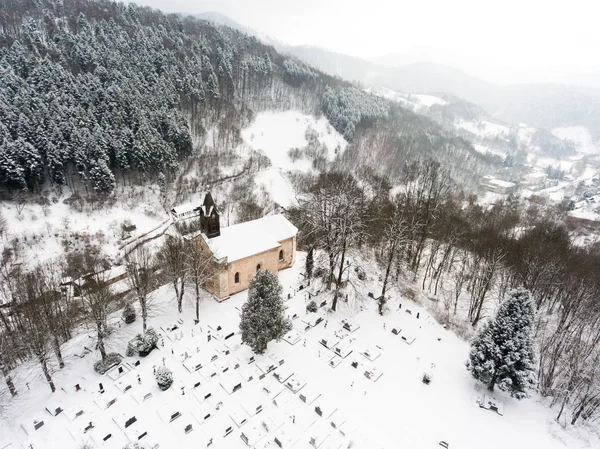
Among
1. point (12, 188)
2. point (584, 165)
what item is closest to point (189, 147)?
point (12, 188)

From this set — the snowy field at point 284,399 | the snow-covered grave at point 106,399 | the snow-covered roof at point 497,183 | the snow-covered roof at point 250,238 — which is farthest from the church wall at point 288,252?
the snow-covered roof at point 497,183

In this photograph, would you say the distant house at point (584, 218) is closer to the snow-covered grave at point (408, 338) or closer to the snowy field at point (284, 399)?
the snow-covered grave at point (408, 338)

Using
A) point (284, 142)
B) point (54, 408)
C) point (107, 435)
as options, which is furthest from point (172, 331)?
point (284, 142)

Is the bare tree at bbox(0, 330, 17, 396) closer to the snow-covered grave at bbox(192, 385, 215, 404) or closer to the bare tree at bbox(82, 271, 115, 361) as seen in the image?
the bare tree at bbox(82, 271, 115, 361)

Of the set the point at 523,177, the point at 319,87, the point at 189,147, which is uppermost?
the point at 319,87

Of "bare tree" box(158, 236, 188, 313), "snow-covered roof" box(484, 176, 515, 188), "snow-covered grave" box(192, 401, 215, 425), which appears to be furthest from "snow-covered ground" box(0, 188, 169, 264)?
"snow-covered roof" box(484, 176, 515, 188)

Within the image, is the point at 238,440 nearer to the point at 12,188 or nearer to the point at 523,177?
the point at 12,188
